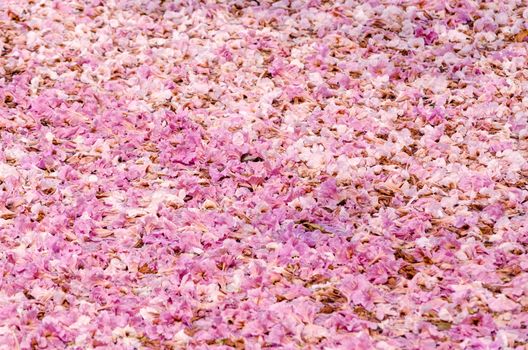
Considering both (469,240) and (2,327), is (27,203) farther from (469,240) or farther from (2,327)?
(469,240)

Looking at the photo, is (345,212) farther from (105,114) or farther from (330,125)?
(105,114)

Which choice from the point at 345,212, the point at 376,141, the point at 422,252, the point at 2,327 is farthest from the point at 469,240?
the point at 2,327

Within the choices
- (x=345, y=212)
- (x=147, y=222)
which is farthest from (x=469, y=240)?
(x=147, y=222)

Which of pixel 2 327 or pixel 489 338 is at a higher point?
pixel 489 338

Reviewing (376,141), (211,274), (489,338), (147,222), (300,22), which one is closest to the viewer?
(489,338)

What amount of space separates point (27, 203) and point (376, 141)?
2.89 metres

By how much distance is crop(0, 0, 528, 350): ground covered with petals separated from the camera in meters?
5.94

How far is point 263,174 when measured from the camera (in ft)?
24.1

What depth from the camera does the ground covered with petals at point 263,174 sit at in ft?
19.5

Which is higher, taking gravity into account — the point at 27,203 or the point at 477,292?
the point at 477,292

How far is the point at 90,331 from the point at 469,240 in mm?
2690

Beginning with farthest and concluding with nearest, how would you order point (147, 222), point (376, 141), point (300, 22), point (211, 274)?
point (300, 22)
point (376, 141)
point (147, 222)
point (211, 274)

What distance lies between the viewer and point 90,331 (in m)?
5.86

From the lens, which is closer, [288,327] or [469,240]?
[288,327]
